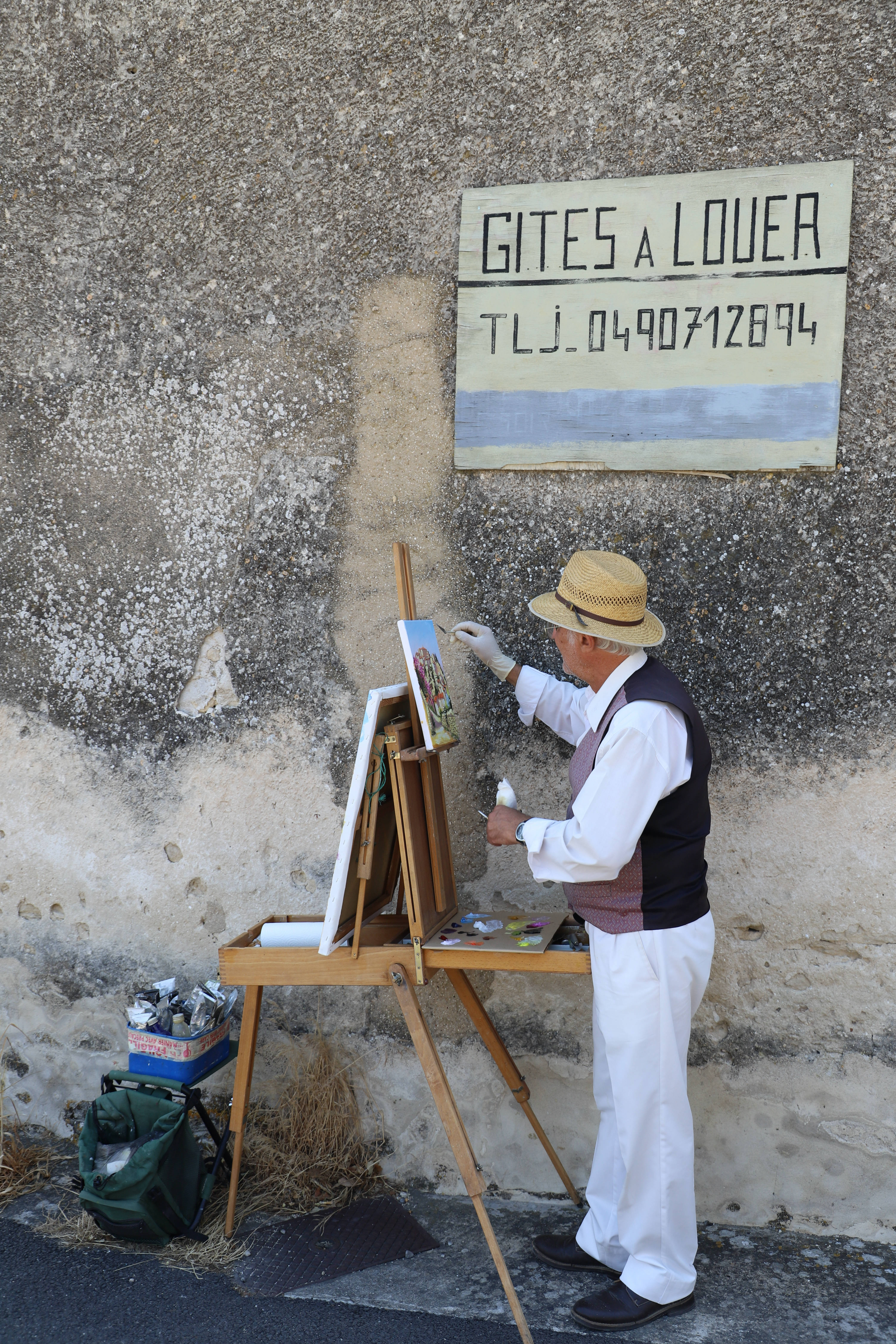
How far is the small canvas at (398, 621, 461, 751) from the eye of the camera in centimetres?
257

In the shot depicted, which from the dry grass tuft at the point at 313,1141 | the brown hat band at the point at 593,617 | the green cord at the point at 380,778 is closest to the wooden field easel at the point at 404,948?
the green cord at the point at 380,778

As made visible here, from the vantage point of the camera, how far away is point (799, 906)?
2891 millimetres

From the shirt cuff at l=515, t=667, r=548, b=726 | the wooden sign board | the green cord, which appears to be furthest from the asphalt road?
the wooden sign board

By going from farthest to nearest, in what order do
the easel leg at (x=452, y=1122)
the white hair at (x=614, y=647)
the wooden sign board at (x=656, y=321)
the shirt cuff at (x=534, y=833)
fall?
the wooden sign board at (x=656, y=321)
the white hair at (x=614, y=647)
the shirt cuff at (x=534, y=833)
the easel leg at (x=452, y=1122)

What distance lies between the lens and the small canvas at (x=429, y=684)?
257 centimetres

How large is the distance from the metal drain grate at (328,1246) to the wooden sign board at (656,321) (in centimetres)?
231

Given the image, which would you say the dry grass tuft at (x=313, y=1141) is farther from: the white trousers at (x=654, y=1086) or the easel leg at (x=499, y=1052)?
the white trousers at (x=654, y=1086)

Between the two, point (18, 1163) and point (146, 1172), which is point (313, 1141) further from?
point (18, 1163)

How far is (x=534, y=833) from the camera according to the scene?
2.42 m

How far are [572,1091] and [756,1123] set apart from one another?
A: 54cm

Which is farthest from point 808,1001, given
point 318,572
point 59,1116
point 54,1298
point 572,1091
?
point 59,1116

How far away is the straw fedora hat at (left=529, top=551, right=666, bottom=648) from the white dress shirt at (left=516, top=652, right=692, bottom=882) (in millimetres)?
120

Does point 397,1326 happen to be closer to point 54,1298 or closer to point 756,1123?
point 54,1298

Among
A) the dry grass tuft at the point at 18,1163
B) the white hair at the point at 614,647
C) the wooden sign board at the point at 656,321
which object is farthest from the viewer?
the dry grass tuft at the point at 18,1163
